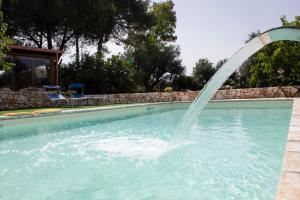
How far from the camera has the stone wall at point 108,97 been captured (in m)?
14.1

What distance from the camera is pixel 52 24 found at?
67.5 ft

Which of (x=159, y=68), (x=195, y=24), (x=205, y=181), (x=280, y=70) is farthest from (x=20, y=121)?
(x=159, y=68)

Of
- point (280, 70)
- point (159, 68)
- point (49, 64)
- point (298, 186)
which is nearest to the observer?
point (298, 186)

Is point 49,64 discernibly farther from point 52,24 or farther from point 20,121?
point 20,121

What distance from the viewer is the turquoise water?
3.38m

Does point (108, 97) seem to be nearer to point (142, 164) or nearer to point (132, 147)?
point (132, 147)

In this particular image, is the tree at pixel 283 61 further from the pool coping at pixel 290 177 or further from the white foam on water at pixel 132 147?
the pool coping at pixel 290 177

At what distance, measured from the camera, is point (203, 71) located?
109 ft

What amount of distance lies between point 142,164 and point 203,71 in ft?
97.0

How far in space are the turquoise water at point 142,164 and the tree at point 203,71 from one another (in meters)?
25.2

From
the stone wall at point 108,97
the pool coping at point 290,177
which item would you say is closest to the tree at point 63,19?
the stone wall at point 108,97

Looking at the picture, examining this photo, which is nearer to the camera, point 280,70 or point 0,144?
point 0,144

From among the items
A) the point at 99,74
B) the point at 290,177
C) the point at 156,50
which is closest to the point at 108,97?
the point at 99,74

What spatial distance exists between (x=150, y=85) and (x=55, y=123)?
19.5 metres
